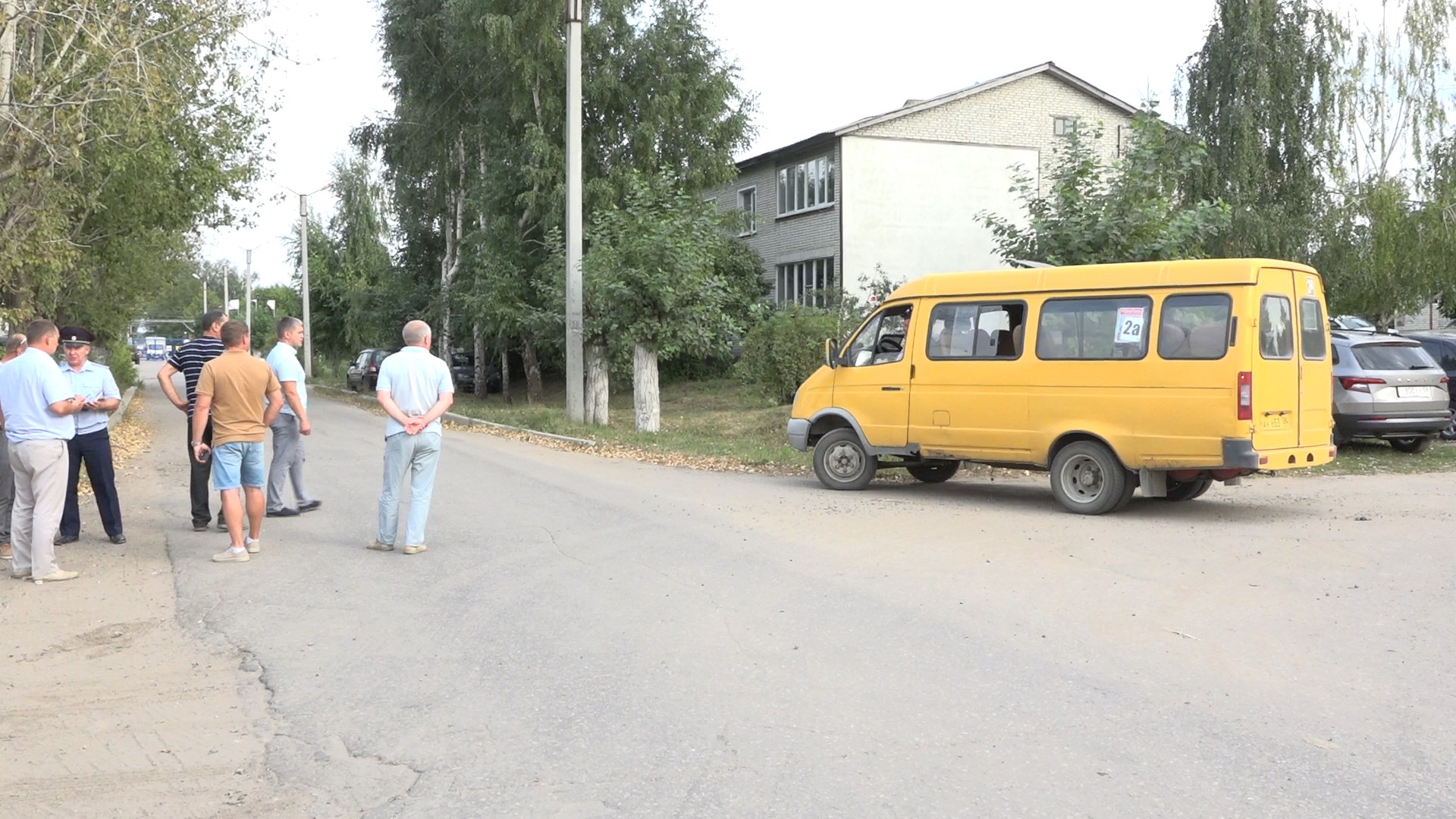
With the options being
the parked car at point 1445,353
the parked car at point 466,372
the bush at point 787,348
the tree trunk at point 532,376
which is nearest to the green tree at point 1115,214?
the parked car at point 1445,353

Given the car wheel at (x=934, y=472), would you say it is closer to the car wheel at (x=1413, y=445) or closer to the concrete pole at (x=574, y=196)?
the car wheel at (x=1413, y=445)

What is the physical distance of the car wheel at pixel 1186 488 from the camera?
43.4 ft

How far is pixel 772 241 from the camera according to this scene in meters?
38.8

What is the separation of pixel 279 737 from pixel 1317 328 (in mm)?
10601

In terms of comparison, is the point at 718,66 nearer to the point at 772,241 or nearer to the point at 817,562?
the point at 772,241

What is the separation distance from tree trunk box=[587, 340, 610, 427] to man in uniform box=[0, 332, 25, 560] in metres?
15.4

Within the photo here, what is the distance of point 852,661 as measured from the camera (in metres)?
6.60

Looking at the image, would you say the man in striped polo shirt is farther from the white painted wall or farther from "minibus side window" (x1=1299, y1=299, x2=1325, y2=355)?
the white painted wall

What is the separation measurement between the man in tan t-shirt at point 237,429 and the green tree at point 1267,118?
93.9ft

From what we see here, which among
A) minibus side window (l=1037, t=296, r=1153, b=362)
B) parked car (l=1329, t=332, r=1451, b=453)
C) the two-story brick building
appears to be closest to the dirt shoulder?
minibus side window (l=1037, t=296, r=1153, b=362)

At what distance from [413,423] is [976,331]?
6.23 metres

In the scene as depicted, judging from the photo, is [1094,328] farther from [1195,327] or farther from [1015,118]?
[1015,118]

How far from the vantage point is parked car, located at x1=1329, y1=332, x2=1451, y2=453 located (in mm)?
16516

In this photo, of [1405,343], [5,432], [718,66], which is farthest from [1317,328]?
[718,66]
